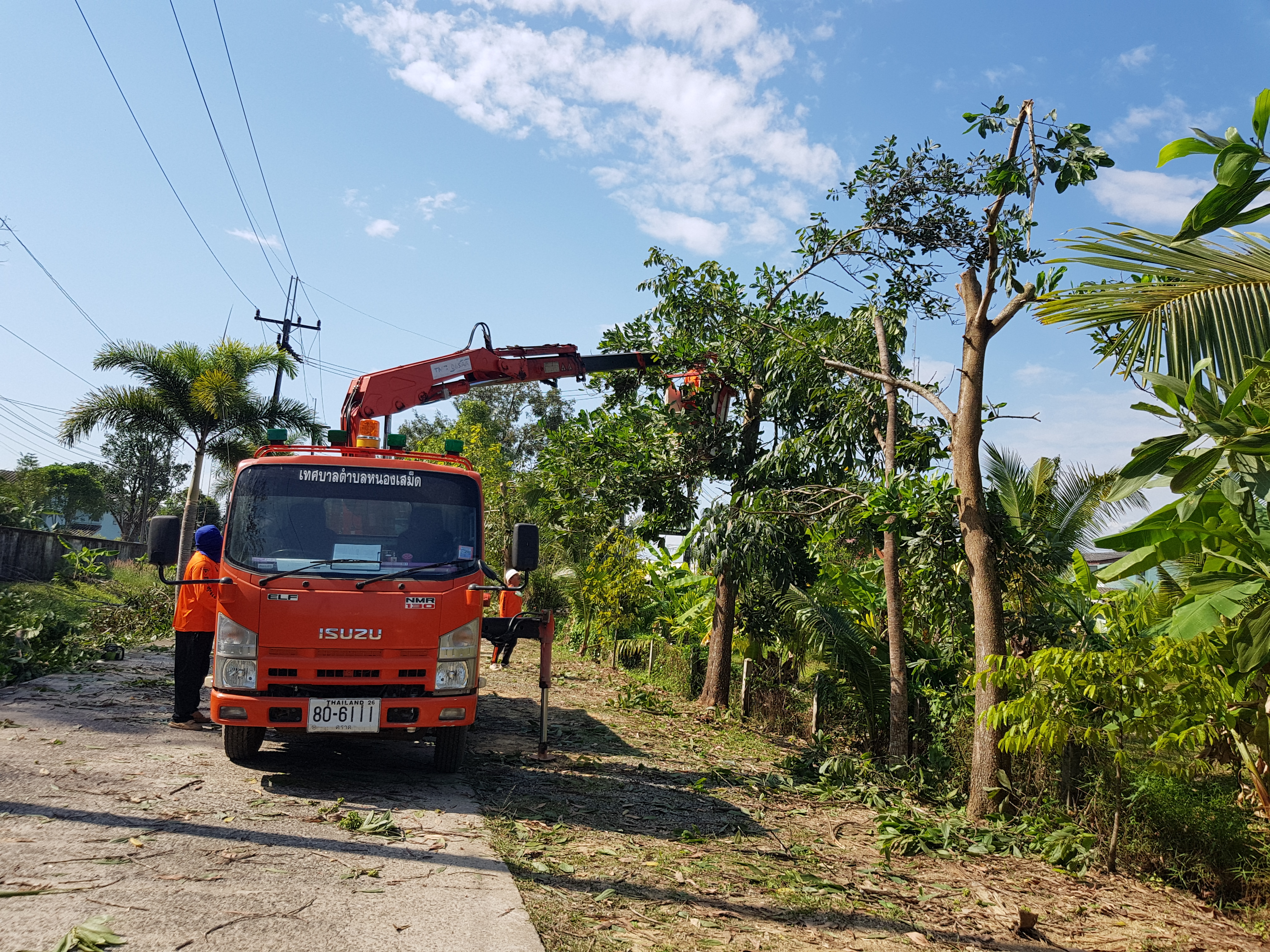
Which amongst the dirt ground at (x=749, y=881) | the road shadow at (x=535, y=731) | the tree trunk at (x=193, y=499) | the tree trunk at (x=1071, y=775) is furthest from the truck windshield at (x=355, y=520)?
the tree trunk at (x=193, y=499)

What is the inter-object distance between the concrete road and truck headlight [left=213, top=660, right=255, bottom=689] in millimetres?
730

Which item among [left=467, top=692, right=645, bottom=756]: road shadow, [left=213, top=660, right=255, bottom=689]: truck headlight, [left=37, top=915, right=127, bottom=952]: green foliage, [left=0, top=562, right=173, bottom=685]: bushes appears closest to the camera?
[left=37, top=915, right=127, bottom=952]: green foliage

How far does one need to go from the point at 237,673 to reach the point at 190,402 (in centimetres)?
1585

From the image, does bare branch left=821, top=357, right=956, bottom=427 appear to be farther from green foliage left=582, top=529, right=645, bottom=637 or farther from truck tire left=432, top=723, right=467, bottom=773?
green foliage left=582, top=529, right=645, bottom=637

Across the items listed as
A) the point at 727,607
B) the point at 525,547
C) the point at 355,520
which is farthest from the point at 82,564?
the point at 525,547

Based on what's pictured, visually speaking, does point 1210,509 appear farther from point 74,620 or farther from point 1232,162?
point 74,620

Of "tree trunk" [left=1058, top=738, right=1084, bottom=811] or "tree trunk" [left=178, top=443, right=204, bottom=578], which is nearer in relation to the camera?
"tree trunk" [left=1058, top=738, right=1084, bottom=811]

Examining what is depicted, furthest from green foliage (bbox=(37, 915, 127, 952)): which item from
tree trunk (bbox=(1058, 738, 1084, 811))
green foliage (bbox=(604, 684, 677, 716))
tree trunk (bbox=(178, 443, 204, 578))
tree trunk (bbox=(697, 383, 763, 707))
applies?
tree trunk (bbox=(178, 443, 204, 578))

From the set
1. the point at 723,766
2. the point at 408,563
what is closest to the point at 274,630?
the point at 408,563

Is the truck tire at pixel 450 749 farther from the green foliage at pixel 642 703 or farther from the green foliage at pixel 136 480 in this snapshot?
the green foliage at pixel 136 480

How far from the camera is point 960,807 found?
7422 millimetres

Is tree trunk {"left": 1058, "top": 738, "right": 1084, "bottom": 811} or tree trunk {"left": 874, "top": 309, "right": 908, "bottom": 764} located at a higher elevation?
tree trunk {"left": 874, "top": 309, "right": 908, "bottom": 764}

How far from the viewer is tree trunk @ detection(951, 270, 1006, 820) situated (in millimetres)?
6910

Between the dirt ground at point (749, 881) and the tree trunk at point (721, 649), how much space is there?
3932mm
